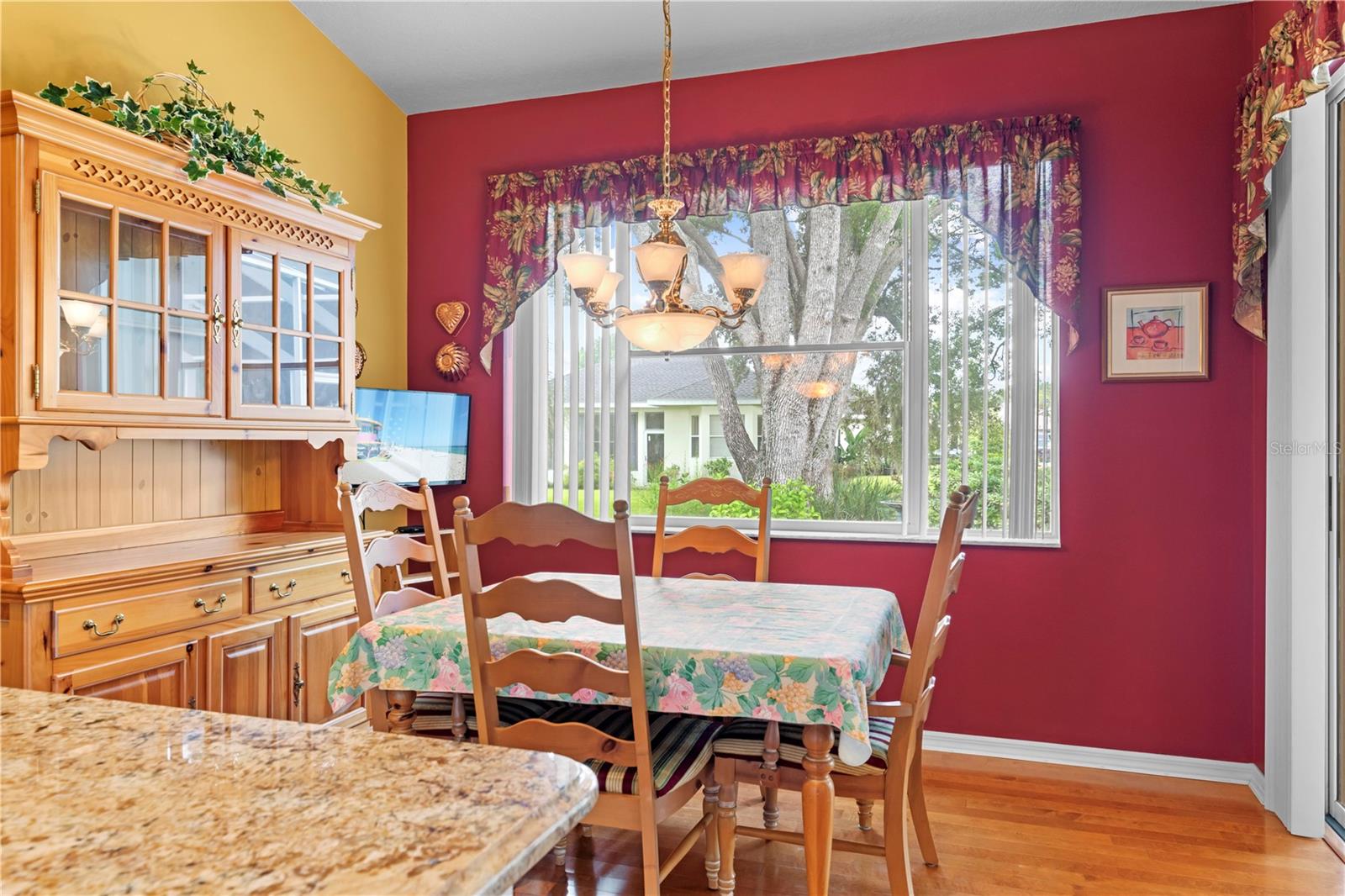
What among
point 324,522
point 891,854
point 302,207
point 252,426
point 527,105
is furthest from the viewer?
point 527,105

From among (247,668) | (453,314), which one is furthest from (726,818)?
(453,314)

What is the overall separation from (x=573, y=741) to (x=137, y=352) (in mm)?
1792

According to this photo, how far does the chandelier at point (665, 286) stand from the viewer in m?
2.30

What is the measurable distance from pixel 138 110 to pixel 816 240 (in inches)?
99.7

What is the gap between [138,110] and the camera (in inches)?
103

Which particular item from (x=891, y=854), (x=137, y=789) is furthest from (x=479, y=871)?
(x=891, y=854)

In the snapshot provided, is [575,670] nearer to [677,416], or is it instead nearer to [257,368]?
[257,368]

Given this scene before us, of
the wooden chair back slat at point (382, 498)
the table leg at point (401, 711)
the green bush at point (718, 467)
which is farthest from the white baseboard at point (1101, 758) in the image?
the wooden chair back slat at point (382, 498)

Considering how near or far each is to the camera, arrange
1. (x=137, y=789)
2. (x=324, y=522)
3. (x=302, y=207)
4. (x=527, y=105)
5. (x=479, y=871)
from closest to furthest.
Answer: (x=479, y=871), (x=137, y=789), (x=302, y=207), (x=324, y=522), (x=527, y=105)

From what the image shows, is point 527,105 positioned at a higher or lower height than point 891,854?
higher

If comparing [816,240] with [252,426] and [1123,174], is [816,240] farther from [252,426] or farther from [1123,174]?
[252,426]

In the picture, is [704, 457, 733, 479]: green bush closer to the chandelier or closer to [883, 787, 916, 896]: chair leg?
the chandelier

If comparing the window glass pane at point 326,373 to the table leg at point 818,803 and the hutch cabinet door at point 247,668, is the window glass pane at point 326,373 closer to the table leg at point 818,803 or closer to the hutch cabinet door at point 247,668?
the hutch cabinet door at point 247,668

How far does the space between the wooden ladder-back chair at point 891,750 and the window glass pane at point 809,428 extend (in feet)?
4.99
